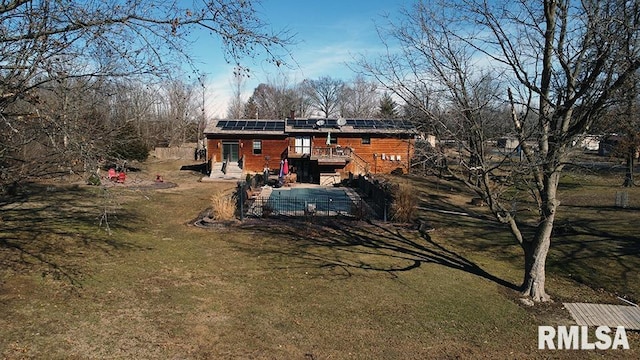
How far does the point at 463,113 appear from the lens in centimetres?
874

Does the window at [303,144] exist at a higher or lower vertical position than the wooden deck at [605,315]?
higher

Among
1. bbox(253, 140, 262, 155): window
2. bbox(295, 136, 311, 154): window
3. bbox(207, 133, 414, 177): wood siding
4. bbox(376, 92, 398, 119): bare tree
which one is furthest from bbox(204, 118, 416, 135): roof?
bbox(376, 92, 398, 119): bare tree

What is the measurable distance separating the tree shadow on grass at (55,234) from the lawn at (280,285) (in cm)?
6

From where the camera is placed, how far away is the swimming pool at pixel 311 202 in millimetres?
17941

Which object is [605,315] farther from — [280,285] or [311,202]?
[311,202]

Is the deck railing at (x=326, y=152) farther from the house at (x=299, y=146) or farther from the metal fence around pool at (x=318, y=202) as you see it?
the metal fence around pool at (x=318, y=202)

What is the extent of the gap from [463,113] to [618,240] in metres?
9.18

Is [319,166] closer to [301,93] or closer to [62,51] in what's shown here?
[62,51]

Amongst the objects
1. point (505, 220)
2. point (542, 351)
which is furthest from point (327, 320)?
point (505, 220)

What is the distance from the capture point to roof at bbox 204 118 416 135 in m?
33.3

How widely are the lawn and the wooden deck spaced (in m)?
0.30

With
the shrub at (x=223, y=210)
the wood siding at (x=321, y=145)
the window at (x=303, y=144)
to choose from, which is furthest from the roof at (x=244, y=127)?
the shrub at (x=223, y=210)

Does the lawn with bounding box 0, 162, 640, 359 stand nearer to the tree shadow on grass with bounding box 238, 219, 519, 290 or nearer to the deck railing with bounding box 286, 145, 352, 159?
the tree shadow on grass with bounding box 238, 219, 519, 290

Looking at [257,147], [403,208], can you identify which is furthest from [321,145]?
[403,208]
